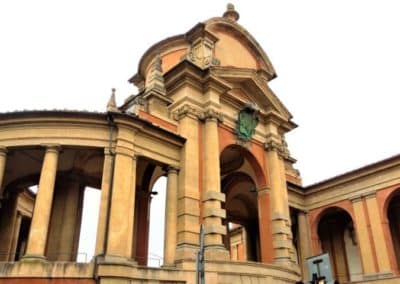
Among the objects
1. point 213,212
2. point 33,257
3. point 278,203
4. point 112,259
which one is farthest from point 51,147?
point 278,203

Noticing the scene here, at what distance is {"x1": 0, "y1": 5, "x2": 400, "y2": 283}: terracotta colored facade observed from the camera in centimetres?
1485

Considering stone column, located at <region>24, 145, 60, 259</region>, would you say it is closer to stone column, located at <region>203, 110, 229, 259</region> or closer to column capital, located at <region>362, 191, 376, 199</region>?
stone column, located at <region>203, 110, 229, 259</region>

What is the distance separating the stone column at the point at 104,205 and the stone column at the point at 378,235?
16.5 m

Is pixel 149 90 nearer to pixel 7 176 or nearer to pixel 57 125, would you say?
pixel 57 125

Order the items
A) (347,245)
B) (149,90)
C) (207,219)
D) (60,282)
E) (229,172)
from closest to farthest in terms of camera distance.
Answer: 1. (60,282)
2. (207,219)
3. (149,90)
4. (229,172)
5. (347,245)

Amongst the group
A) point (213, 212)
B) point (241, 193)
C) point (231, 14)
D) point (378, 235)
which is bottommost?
point (213, 212)

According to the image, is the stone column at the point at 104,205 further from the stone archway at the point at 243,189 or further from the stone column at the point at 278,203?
the stone column at the point at 278,203

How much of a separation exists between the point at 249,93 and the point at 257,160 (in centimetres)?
380

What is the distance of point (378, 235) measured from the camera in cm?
2327

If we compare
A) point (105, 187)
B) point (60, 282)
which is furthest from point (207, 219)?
point (60, 282)


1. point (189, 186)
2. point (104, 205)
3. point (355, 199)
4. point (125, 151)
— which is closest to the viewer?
point (104, 205)

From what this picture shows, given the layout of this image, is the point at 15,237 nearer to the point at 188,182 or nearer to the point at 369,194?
the point at 188,182

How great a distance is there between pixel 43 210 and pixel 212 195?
686 cm

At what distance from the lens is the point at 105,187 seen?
15125 mm
